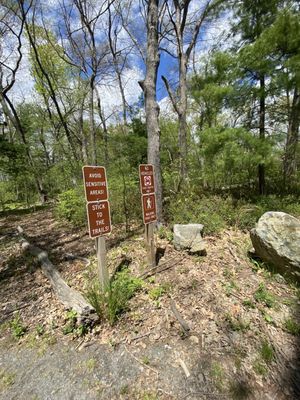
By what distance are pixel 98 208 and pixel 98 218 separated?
0.14 m

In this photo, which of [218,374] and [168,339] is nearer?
[218,374]

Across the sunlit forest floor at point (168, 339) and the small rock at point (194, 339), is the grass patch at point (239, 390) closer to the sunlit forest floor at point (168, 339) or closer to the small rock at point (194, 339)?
the sunlit forest floor at point (168, 339)

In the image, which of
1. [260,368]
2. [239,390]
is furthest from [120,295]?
[260,368]

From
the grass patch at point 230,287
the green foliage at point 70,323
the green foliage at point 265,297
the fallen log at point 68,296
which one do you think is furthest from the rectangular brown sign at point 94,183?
the green foliage at point 265,297

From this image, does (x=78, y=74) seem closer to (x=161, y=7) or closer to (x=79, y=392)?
(x=161, y=7)

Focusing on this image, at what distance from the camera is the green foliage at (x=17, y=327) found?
10.4 ft

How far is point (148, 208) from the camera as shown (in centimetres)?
416

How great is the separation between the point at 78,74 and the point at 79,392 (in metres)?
18.4

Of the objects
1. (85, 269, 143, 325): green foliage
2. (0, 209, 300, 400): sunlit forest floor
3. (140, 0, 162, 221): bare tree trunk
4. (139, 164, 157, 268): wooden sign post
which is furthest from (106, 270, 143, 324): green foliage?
(140, 0, 162, 221): bare tree trunk

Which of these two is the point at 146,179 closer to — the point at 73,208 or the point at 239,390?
the point at 239,390

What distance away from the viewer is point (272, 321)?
3.23 metres

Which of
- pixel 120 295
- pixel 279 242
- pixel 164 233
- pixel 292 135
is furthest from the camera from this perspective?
pixel 292 135

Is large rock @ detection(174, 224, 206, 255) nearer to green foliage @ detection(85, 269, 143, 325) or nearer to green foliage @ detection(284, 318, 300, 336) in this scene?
green foliage @ detection(85, 269, 143, 325)

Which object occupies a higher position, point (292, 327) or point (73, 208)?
point (73, 208)
